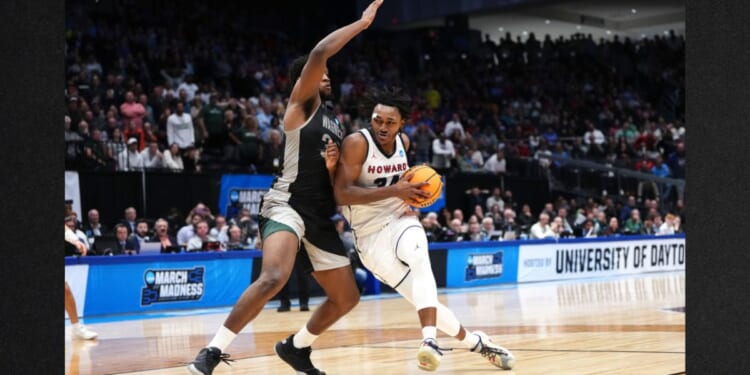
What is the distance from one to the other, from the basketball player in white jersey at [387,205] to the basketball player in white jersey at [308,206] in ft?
0.46

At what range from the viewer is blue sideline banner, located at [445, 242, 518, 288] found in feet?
59.0

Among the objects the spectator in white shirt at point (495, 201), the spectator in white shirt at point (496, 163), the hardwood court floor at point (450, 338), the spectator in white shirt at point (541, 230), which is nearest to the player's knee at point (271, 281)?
the hardwood court floor at point (450, 338)

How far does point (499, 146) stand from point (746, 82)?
2068 centimetres

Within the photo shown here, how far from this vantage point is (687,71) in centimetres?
427

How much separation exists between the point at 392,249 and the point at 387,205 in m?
0.31

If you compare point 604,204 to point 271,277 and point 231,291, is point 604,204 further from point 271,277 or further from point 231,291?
point 271,277

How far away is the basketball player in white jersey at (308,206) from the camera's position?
606 centimetres

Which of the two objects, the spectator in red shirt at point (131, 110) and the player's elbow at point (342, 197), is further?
the spectator in red shirt at point (131, 110)

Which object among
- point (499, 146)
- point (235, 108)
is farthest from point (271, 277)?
point (499, 146)

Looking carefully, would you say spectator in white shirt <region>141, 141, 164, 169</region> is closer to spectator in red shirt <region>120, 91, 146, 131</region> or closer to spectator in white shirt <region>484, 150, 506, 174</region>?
spectator in red shirt <region>120, 91, 146, 131</region>

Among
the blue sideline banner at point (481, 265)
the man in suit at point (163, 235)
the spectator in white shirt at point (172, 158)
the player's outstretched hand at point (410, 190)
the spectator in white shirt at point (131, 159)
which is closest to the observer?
the player's outstretched hand at point (410, 190)

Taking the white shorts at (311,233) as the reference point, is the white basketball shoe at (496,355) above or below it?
below

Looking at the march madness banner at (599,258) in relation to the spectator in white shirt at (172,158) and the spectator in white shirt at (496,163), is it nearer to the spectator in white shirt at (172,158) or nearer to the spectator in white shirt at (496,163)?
the spectator in white shirt at (496,163)

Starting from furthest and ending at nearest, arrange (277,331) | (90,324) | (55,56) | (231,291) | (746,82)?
(231,291) → (90,324) → (277,331) → (746,82) → (55,56)
